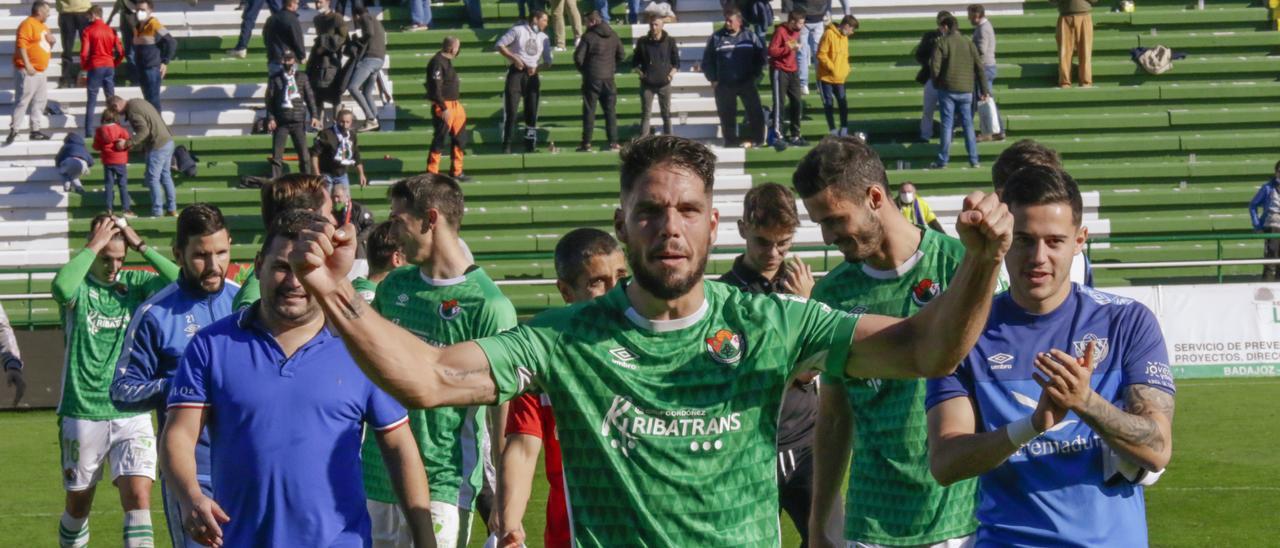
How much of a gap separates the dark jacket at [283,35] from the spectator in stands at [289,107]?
229 millimetres

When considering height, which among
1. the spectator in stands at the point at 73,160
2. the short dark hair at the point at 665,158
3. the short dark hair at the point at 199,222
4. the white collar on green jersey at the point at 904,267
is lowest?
the white collar on green jersey at the point at 904,267

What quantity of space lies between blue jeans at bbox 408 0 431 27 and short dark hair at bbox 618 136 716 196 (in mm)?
23312

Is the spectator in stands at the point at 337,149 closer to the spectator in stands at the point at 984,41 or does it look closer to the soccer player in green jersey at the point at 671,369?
the spectator in stands at the point at 984,41

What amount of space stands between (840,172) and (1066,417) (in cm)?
149

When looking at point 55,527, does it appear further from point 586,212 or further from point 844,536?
point 586,212

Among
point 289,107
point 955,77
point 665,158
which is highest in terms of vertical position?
point 955,77

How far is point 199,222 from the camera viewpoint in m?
7.61

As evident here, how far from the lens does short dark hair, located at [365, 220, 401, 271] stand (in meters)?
9.12

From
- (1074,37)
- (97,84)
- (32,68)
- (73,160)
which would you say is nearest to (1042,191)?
(73,160)

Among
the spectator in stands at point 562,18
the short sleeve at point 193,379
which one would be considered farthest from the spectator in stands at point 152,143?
the short sleeve at point 193,379

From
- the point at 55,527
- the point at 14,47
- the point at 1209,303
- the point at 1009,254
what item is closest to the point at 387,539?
the point at 1009,254

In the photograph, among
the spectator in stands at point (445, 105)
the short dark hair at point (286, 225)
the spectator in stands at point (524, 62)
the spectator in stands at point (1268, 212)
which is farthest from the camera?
the spectator in stands at point (524, 62)

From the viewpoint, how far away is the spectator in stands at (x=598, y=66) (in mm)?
23812

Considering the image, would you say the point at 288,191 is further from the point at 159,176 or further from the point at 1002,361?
the point at 159,176
